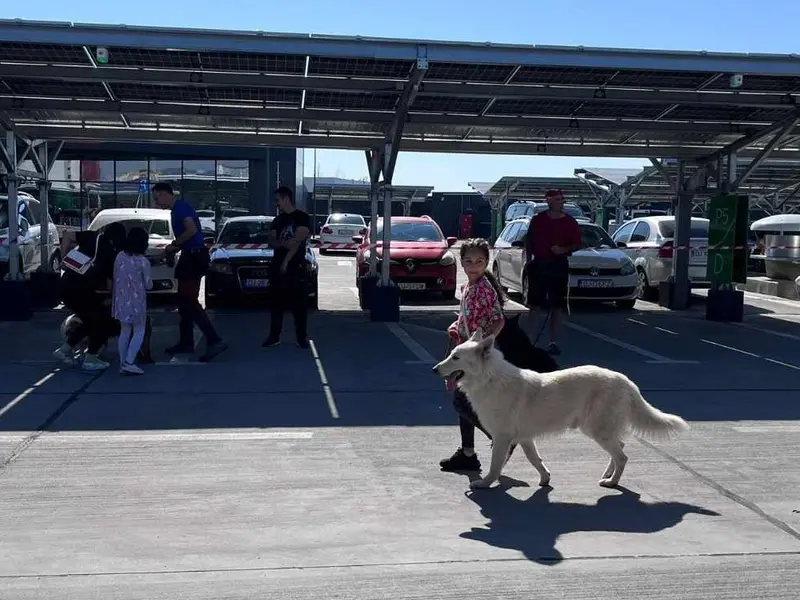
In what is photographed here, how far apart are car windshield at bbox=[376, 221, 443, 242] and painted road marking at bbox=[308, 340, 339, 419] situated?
629 centimetres

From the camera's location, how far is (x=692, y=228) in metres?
18.2

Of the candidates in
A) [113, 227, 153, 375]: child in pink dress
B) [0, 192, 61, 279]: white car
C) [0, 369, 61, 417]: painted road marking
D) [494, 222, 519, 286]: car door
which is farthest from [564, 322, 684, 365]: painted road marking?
[0, 192, 61, 279]: white car

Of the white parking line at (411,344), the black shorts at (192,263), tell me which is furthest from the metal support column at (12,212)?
the white parking line at (411,344)

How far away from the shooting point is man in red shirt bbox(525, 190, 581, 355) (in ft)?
34.3

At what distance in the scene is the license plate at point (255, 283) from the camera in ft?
46.3

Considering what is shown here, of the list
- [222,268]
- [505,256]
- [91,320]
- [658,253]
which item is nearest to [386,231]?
[222,268]

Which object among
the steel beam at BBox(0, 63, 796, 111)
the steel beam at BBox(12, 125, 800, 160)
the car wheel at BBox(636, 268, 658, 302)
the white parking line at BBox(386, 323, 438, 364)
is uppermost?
the steel beam at BBox(0, 63, 796, 111)

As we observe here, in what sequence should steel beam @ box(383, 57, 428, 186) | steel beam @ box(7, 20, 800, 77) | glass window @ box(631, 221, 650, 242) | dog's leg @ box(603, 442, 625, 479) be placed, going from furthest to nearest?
glass window @ box(631, 221, 650, 242) → steel beam @ box(383, 57, 428, 186) → steel beam @ box(7, 20, 800, 77) → dog's leg @ box(603, 442, 625, 479)

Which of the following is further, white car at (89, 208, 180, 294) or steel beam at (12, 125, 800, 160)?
steel beam at (12, 125, 800, 160)

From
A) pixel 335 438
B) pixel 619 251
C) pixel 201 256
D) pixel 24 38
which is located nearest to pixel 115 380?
pixel 201 256

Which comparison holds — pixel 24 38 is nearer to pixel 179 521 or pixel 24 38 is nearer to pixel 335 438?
pixel 335 438

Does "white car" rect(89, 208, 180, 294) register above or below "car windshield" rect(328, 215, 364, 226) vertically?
below

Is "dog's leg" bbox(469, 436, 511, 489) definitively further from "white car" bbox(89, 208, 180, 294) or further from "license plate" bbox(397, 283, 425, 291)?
"license plate" bbox(397, 283, 425, 291)

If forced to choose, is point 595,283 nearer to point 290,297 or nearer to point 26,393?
point 290,297
